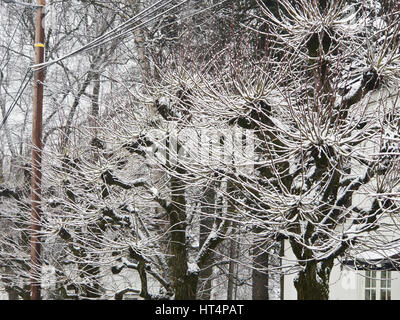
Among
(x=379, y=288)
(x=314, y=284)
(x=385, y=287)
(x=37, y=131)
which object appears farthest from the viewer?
(x=379, y=288)

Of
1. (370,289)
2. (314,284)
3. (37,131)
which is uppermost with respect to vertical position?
(37,131)

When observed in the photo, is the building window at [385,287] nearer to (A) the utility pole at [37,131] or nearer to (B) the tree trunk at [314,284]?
(B) the tree trunk at [314,284]

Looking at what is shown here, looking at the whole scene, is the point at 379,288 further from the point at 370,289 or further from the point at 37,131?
the point at 37,131

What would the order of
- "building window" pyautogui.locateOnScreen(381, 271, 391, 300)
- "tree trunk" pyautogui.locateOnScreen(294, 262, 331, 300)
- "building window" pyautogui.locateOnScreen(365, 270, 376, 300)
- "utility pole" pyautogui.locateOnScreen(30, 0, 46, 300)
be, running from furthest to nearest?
1. "building window" pyautogui.locateOnScreen(365, 270, 376, 300)
2. "building window" pyautogui.locateOnScreen(381, 271, 391, 300)
3. "utility pole" pyautogui.locateOnScreen(30, 0, 46, 300)
4. "tree trunk" pyautogui.locateOnScreen(294, 262, 331, 300)

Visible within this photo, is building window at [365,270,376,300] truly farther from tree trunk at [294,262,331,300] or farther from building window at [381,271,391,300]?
tree trunk at [294,262,331,300]

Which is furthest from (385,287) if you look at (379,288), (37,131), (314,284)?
(37,131)

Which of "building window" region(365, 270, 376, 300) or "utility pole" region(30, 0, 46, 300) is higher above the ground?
"utility pole" region(30, 0, 46, 300)

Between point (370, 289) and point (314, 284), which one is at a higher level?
point (314, 284)

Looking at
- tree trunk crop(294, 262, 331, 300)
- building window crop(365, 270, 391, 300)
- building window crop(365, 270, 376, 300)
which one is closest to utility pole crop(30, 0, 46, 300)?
tree trunk crop(294, 262, 331, 300)

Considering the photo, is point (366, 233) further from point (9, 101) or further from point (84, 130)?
point (9, 101)

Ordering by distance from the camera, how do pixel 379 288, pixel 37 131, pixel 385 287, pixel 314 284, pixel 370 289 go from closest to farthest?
1. pixel 314 284
2. pixel 37 131
3. pixel 385 287
4. pixel 379 288
5. pixel 370 289

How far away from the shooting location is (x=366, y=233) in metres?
7.36

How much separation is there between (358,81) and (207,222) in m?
10.3

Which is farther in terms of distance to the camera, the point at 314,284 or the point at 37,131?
the point at 37,131
